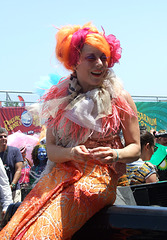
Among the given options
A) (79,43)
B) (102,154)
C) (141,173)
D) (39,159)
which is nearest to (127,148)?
(102,154)

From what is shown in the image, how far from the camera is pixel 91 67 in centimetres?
213

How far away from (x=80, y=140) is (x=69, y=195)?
0.33m

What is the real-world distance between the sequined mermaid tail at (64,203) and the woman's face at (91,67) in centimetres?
53

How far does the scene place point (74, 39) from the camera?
2.12 m

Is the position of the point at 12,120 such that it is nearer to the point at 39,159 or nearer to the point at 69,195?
the point at 39,159

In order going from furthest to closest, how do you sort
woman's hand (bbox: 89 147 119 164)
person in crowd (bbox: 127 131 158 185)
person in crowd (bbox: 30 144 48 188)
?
1. person in crowd (bbox: 30 144 48 188)
2. person in crowd (bbox: 127 131 158 185)
3. woman's hand (bbox: 89 147 119 164)

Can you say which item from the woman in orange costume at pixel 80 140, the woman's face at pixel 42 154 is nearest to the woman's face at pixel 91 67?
the woman in orange costume at pixel 80 140

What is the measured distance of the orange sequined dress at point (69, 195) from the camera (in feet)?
6.00

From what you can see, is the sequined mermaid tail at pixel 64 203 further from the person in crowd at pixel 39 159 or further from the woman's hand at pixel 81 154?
the person in crowd at pixel 39 159

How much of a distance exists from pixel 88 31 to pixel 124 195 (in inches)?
48.3

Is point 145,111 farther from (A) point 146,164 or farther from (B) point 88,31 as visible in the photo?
(B) point 88,31

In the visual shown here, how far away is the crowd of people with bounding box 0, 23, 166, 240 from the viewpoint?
1855 mm

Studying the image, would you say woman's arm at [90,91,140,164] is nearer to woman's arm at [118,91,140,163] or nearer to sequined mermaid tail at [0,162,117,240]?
woman's arm at [118,91,140,163]

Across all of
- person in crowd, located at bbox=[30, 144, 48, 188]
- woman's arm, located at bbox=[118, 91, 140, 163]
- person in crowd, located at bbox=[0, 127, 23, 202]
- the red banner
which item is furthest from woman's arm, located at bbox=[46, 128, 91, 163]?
the red banner
